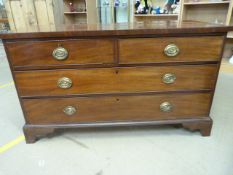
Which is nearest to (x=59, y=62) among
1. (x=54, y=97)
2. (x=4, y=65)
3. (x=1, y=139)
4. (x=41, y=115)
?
(x=54, y=97)

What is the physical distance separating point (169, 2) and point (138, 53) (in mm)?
2389

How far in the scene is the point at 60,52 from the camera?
1.00 m

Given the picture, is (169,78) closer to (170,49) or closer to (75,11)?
(170,49)

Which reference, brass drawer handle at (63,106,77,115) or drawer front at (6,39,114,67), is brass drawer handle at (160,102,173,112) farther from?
brass drawer handle at (63,106,77,115)

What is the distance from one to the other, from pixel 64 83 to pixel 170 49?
2.07 feet

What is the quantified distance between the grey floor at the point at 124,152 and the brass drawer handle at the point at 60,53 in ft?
1.91

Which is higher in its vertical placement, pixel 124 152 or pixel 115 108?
pixel 115 108

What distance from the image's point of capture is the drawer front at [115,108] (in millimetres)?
1147

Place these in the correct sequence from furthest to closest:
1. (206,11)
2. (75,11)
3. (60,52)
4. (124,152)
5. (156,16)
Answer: (75,11) < (156,16) < (206,11) < (124,152) < (60,52)

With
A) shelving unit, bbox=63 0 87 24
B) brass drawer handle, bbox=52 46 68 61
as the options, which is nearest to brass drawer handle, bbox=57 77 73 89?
brass drawer handle, bbox=52 46 68 61

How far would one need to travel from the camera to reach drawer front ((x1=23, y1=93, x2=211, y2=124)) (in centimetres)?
115

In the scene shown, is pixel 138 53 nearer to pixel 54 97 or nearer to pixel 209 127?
pixel 54 97

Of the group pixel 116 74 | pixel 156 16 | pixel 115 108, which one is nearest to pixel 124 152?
pixel 115 108

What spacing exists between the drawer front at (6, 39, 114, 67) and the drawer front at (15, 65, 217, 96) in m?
0.06
